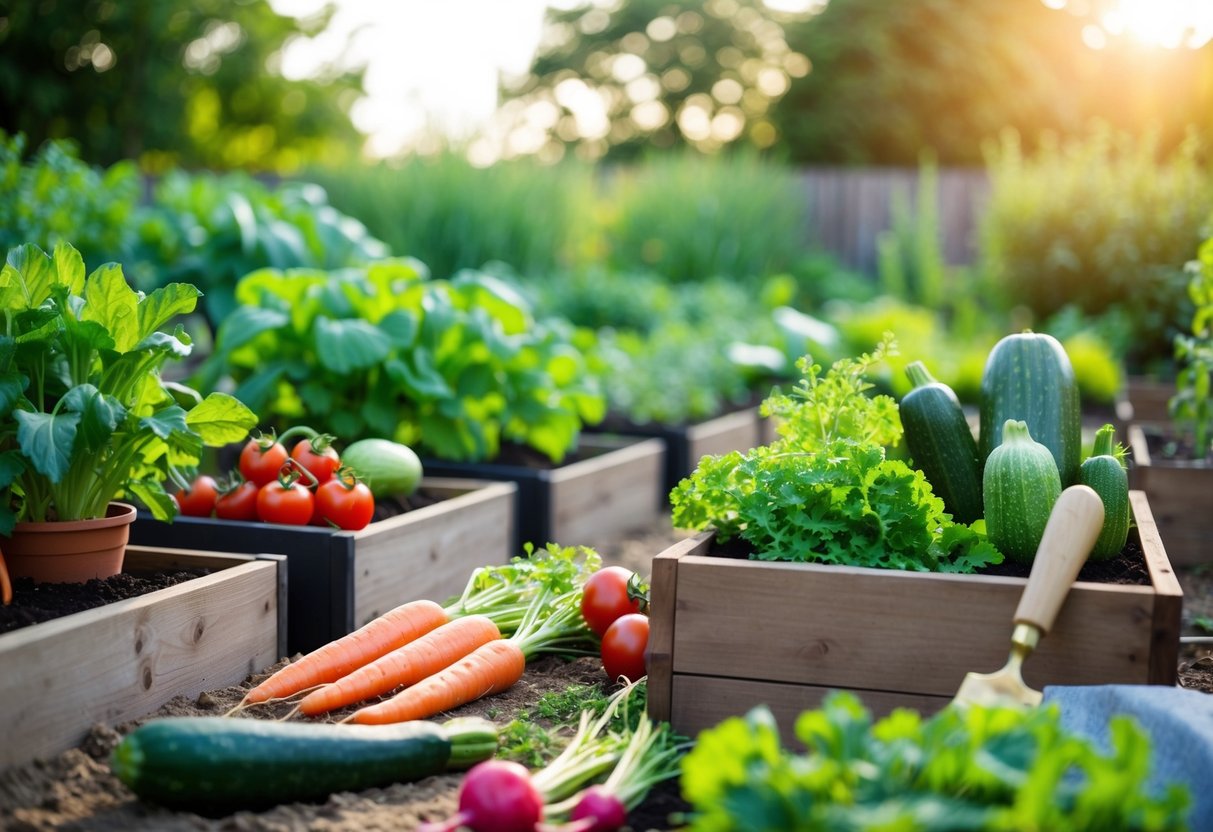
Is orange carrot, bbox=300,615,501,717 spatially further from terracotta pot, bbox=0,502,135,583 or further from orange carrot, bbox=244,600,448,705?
terracotta pot, bbox=0,502,135,583

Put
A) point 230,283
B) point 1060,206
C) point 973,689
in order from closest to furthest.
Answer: point 973,689, point 230,283, point 1060,206

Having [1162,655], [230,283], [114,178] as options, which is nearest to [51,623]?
[1162,655]

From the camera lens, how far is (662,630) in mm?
2439

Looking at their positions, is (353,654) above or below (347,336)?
below

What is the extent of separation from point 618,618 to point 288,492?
110cm

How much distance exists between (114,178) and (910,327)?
511 cm

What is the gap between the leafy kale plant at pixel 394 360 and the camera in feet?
13.6

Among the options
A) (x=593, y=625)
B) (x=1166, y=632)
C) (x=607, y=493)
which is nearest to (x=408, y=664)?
(x=593, y=625)

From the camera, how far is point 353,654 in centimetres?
280

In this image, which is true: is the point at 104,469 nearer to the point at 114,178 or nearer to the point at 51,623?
the point at 51,623

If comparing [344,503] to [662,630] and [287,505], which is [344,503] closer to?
[287,505]

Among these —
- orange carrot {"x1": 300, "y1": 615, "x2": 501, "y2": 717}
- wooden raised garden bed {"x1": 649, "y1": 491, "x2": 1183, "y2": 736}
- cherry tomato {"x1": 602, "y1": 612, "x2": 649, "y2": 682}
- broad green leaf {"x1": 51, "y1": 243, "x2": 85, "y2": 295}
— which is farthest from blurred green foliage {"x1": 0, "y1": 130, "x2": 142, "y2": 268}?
wooden raised garden bed {"x1": 649, "y1": 491, "x2": 1183, "y2": 736}

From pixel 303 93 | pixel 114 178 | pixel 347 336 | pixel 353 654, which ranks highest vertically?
pixel 303 93

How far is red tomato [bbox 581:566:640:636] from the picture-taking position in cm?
295
